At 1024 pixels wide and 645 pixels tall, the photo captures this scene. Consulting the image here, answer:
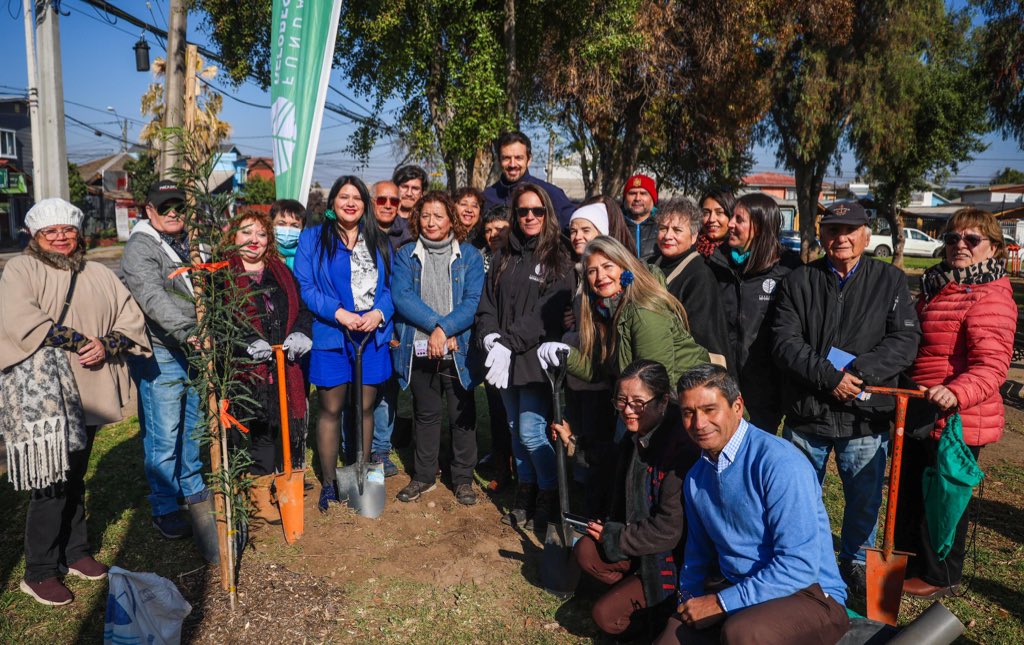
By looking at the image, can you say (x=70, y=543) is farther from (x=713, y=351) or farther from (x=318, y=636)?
(x=713, y=351)

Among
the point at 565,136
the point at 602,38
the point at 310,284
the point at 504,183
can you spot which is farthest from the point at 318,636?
the point at 565,136

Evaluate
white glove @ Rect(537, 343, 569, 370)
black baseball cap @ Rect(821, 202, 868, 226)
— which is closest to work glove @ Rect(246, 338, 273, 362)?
white glove @ Rect(537, 343, 569, 370)

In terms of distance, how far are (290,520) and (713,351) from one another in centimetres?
271

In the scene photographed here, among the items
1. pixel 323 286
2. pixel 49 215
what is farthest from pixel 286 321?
pixel 49 215

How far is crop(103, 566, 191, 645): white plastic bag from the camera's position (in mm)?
2910

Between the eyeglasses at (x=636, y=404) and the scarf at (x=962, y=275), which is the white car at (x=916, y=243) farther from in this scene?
the eyeglasses at (x=636, y=404)

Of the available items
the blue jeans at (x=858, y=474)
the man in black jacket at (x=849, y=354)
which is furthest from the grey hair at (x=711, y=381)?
the blue jeans at (x=858, y=474)

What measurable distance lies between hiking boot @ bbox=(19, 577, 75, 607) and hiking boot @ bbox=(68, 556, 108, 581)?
0.62 feet

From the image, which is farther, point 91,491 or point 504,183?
point 504,183

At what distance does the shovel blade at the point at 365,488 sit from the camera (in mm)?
4703

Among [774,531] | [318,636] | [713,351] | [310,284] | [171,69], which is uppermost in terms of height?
[171,69]

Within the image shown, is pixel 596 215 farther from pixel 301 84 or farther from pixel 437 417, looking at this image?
pixel 301 84

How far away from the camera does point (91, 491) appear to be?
518cm

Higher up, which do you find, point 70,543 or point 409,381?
point 409,381
